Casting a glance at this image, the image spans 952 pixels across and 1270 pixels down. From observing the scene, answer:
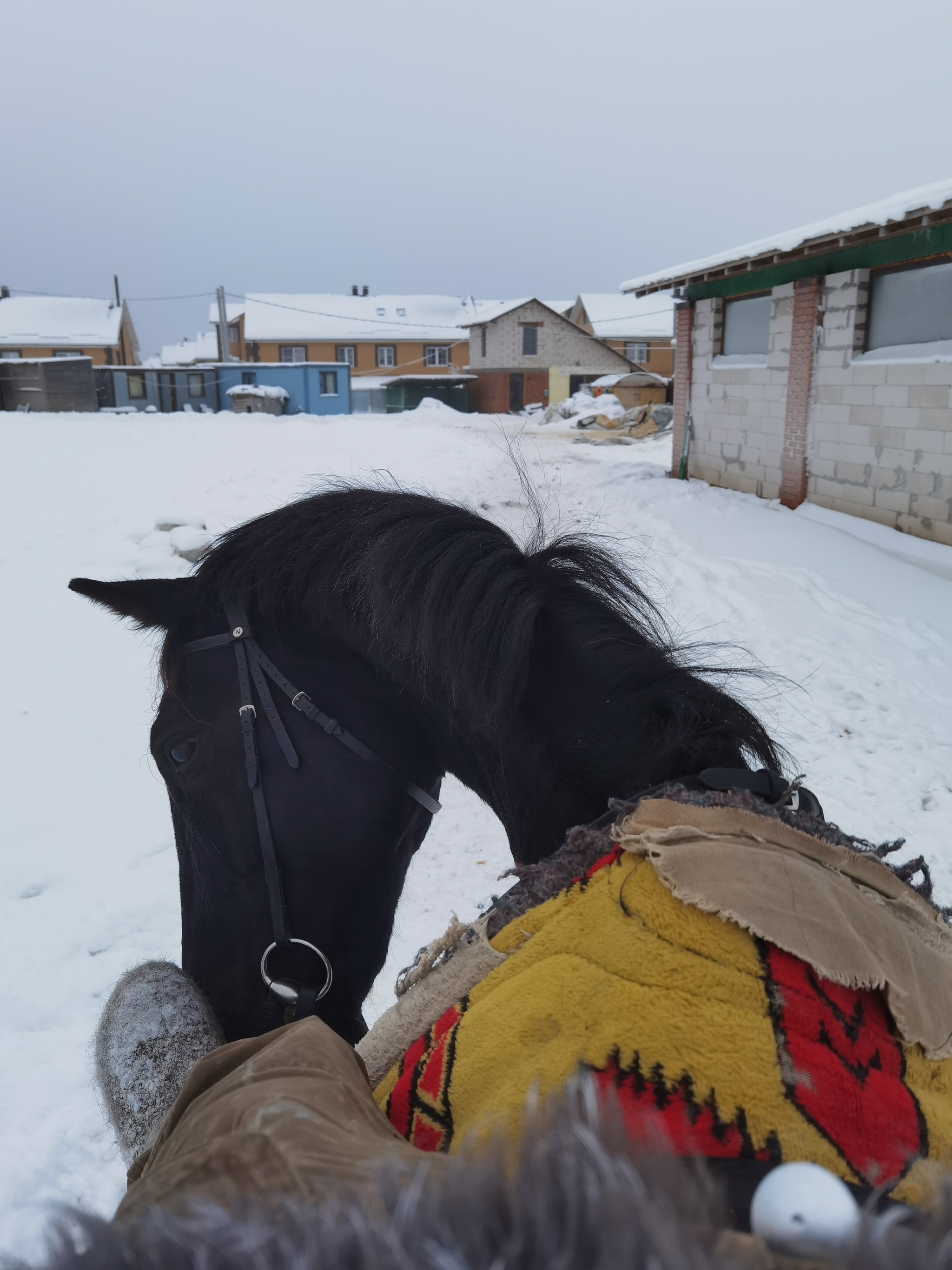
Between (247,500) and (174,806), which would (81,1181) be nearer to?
(174,806)

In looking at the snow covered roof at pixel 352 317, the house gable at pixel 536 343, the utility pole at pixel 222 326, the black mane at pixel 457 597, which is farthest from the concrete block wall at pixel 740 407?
the snow covered roof at pixel 352 317

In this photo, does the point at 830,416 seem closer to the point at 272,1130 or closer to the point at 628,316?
the point at 272,1130

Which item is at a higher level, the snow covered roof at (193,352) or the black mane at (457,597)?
the snow covered roof at (193,352)

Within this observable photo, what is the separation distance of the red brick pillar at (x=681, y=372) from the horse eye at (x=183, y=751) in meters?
13.4

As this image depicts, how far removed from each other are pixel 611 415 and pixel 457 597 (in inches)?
1129

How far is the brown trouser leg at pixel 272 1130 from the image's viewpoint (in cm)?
62

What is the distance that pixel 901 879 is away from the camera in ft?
3.79

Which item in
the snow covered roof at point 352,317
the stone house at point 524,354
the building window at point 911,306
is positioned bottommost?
the building window at point 911,306

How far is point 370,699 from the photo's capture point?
5.28 feet

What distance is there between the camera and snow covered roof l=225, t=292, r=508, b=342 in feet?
163

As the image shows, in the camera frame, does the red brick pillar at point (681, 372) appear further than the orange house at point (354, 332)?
No

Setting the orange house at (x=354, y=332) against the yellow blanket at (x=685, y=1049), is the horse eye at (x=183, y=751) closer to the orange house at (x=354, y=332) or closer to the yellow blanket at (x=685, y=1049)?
the yellow blanket at (x=685, y=1049)

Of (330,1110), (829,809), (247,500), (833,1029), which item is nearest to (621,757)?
(833,1029)

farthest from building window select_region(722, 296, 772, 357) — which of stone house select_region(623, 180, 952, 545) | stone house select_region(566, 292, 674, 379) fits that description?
stone house select_region(566, 292, 674, 379)
